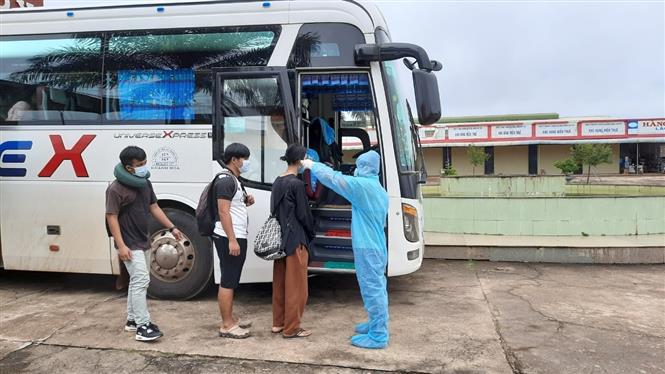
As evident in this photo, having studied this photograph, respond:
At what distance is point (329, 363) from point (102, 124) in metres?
3.77

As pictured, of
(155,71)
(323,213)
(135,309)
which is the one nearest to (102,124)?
(155,71)

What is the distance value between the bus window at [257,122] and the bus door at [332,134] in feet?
1.04

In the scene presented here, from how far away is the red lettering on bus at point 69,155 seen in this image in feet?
19.3

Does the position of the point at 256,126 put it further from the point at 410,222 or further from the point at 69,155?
the point at 69,155

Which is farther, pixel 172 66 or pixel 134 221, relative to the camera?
pixel 172 66

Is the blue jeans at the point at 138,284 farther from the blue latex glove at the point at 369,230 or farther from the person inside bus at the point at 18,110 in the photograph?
the person inside bus at the point at 18,110

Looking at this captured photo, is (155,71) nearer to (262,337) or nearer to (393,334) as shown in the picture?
(262,337)

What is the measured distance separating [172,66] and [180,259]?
2.16 meters

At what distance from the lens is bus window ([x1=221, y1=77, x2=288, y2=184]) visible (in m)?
5.47

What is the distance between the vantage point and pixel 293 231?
456 centimetres

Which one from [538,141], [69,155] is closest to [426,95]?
[69,155]

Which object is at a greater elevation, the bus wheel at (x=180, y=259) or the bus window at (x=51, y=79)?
the bus window at (x=51, y=79)

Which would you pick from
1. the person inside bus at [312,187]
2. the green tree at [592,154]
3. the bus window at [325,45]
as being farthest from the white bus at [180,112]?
the green tree at [592,154]

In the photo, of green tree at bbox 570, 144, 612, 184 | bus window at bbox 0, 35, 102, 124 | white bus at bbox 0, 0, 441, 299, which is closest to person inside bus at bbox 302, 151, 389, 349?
white bus at bbox 0, 0, 441, 299
